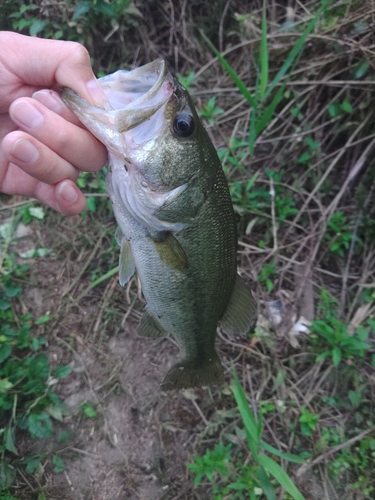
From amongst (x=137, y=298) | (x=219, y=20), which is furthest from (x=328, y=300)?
(x=219, y=20)

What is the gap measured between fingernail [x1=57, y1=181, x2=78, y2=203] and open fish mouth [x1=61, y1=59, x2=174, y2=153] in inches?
10.5

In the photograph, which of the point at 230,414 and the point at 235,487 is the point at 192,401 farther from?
the point at 235,487

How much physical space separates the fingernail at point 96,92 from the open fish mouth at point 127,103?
16 mm

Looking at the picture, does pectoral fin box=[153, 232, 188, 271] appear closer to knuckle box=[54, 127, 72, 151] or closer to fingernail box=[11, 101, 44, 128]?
knuckle box=[54, 127, 72, 151]

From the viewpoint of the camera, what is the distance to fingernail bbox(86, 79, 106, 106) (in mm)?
1333

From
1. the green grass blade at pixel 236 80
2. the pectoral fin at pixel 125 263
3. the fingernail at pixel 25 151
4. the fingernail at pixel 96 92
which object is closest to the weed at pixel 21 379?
the pectoral fin at pixel 125 263

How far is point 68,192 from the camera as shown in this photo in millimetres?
1499

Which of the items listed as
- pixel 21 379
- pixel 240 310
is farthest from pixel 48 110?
pixel 21 379

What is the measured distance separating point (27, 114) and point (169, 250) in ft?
2.32

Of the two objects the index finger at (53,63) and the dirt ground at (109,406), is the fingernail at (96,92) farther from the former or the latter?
the dirt ground at (109,406)

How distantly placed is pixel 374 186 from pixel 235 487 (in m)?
2.14

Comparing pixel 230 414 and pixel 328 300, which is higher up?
pixel 328 300

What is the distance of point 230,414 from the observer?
2.45 metres

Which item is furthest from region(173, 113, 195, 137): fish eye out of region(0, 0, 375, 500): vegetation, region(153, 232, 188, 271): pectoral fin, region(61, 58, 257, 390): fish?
region(0, 0, 375, 500): vegetation
